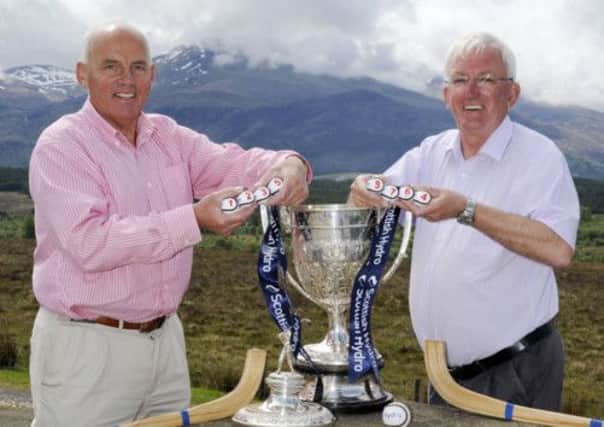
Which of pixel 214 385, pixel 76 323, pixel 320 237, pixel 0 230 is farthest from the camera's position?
pixel 0 230

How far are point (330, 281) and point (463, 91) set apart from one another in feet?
3.24

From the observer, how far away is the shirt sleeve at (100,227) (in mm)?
3377

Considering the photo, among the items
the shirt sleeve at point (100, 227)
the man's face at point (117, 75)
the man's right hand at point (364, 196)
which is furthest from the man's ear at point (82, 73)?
the man's right hand at point (364, 196)

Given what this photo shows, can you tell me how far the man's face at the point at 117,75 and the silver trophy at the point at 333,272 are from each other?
77 cm

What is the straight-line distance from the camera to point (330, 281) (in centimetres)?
356

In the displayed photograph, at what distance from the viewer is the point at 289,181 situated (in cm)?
356

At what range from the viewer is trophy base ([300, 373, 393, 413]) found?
340 centimetres

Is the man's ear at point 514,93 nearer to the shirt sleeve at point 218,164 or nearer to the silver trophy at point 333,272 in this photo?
the silver trophy at point 333,272

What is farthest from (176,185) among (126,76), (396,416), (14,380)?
(14,380)

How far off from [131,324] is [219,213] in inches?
31.2

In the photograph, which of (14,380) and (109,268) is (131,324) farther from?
(14,380)

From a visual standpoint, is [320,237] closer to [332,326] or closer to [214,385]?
[332,326]

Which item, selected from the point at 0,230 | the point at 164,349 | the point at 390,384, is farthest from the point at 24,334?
the point at 0,230

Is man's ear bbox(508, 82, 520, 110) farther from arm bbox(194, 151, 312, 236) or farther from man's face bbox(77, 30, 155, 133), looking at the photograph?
man's face bbox(77, 30, 155, 133)
